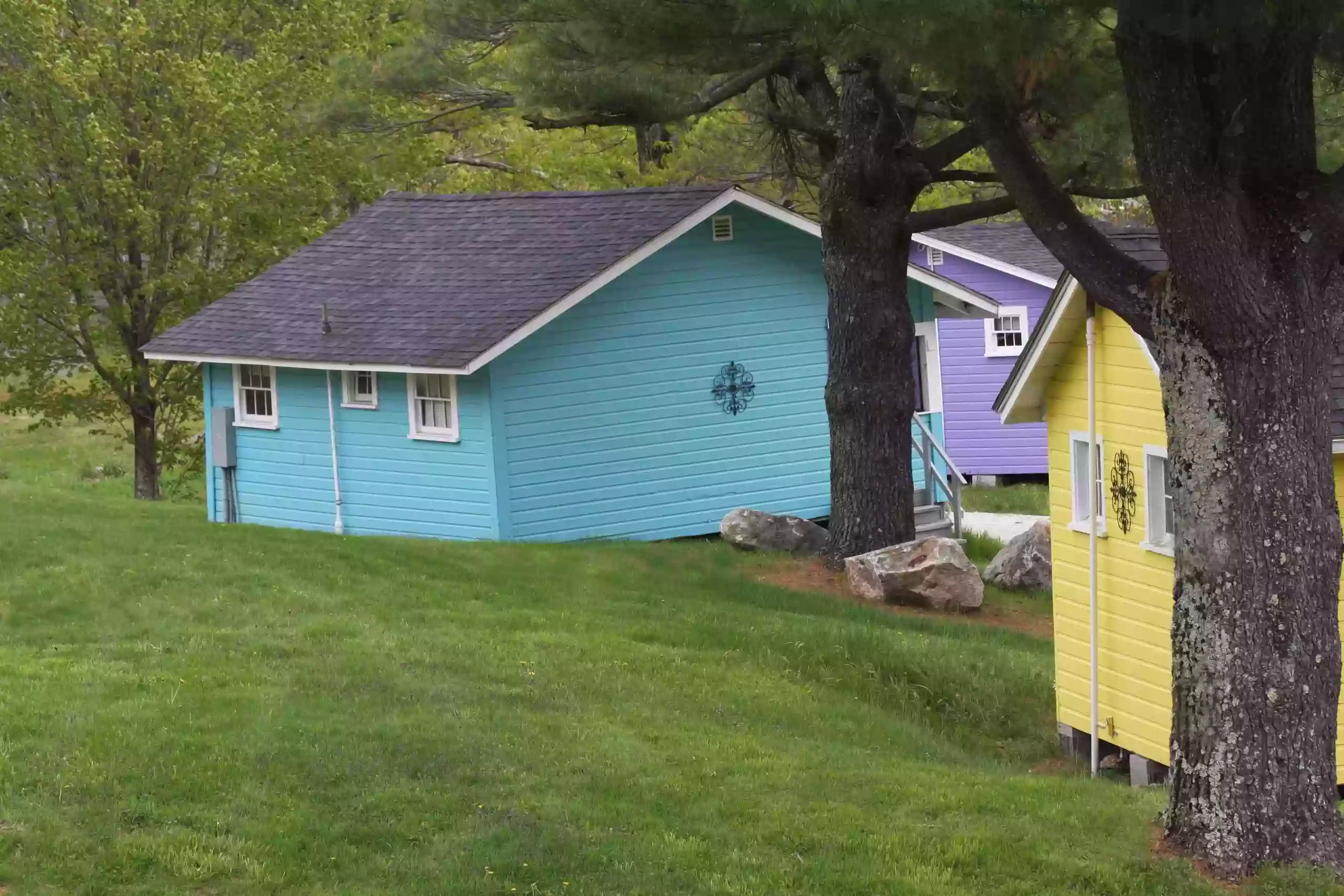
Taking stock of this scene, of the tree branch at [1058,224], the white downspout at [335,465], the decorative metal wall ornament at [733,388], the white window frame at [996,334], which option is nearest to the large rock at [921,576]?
the decorative metal wall ornament at [733,388]

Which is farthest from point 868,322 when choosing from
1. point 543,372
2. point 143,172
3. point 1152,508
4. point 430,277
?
point 143,172

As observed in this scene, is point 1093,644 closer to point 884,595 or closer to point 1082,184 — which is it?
point 884,595

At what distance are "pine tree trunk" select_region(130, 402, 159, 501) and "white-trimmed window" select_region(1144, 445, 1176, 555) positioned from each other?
17547mm

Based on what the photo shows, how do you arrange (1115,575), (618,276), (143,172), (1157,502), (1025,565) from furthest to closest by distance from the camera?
(143,172) < (618,276) < (1025,565) < (1115,575) < (1157,502)

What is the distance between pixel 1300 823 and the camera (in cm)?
809

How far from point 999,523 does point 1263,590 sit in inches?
630

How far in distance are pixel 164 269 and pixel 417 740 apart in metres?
16.6

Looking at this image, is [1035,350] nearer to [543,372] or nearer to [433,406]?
[543,372]

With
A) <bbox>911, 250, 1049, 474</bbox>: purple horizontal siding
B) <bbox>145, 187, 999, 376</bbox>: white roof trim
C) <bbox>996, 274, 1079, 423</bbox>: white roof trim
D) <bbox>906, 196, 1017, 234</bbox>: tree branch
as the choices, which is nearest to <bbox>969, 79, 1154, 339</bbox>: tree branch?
<bbox>996, 274, 1079, 423</bbox>: white roof trim

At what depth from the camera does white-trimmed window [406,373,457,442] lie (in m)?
19.9

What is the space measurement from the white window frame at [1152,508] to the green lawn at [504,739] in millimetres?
2012

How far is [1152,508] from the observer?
39.3 feet

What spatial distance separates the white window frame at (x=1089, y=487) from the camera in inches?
497

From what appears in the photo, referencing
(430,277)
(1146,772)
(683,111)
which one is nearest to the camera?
(1146,772)
